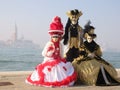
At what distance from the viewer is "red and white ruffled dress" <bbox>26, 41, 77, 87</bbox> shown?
7.64m

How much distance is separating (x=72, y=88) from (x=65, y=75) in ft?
1.17

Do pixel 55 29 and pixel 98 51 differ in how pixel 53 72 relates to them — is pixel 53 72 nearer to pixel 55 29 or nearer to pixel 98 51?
pixel 55 29

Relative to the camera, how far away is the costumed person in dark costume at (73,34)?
28.5ft

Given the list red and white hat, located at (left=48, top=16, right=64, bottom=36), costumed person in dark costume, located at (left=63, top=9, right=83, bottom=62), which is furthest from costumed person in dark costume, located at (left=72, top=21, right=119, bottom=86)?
red and white hat, located at (left=48, top=16, right=64, bottom=36)

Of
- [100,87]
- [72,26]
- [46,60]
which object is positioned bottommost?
[100,87]

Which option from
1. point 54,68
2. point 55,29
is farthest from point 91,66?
point 55,29

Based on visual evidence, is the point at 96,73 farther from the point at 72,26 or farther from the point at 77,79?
the point at 72,26

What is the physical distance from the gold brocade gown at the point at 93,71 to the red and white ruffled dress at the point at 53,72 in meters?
0.23

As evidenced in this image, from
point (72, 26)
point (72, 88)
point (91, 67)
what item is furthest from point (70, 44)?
point (72, 88)

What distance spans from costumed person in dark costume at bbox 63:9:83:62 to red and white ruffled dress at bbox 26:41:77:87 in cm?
67

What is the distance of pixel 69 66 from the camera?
7.96 m

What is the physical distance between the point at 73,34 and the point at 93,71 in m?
1.13

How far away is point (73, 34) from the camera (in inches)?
343

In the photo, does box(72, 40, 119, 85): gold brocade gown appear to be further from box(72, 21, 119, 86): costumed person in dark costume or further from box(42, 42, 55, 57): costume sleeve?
Answer: box(42, 42, 55, 57): costume sleeve
